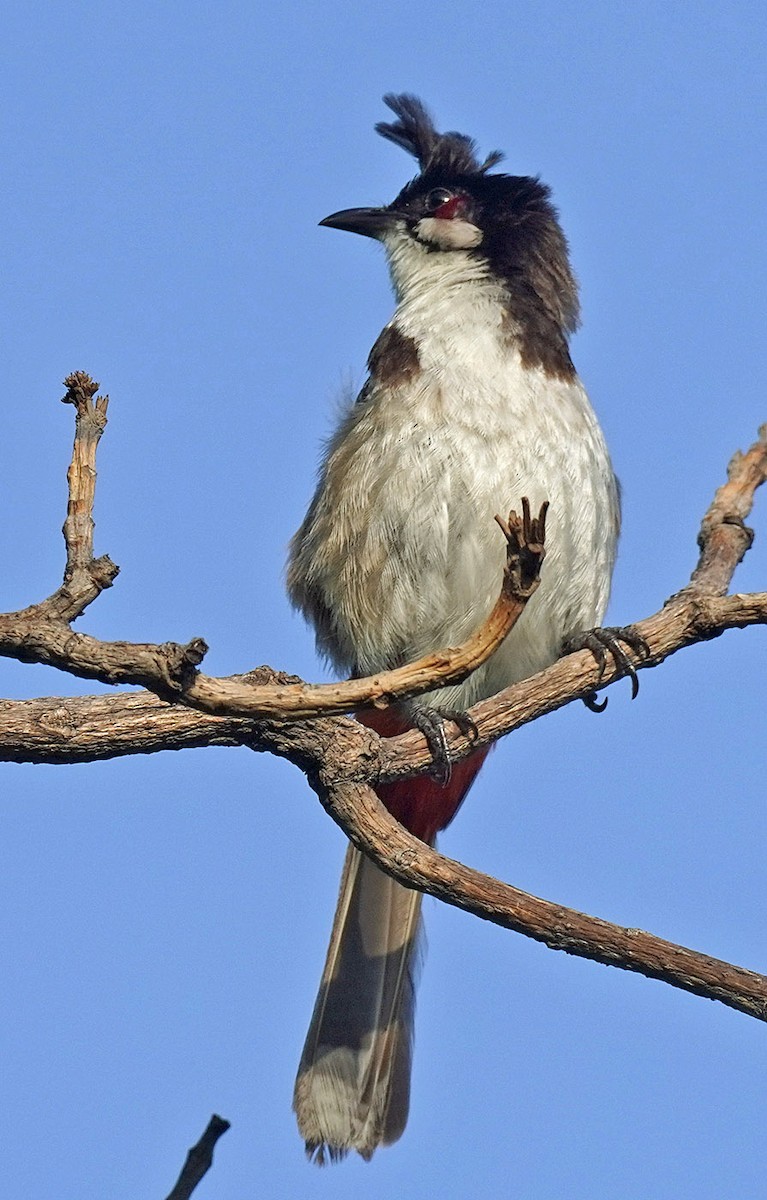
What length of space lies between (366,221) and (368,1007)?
319 cm

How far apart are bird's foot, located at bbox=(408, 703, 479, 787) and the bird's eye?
2.59 meters

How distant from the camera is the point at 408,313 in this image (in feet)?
18.7

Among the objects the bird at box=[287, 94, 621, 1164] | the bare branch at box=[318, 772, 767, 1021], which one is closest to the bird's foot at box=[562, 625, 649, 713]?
the bird at box=[287, 94, 621, 1164]

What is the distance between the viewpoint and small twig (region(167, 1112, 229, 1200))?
2615 millimetres

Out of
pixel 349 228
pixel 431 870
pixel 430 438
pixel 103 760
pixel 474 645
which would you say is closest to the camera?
pixel 474 645

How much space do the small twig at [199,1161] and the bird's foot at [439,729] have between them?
62.2 inches

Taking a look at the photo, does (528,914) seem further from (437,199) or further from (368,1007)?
(437,199)

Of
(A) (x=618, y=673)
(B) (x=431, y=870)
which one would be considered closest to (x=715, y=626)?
(A) (x=618, y=673)

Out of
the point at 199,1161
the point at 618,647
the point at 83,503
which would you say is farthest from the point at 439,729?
the point at 199,1161

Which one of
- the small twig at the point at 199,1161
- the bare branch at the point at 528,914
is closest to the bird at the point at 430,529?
the bare branch at the point at 528,914

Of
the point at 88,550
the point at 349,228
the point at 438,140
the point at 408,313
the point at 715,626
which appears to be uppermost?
the point at 438,140

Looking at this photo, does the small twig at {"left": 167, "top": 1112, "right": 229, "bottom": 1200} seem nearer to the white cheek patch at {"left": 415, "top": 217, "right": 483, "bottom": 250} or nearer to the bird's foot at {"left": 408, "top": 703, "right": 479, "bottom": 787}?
the bird's foot at {"left": 408, "top": 703, "right": 479, "bottom": 787}

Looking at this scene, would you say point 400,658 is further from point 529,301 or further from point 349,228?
point 349,228

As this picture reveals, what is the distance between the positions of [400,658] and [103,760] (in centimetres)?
212
